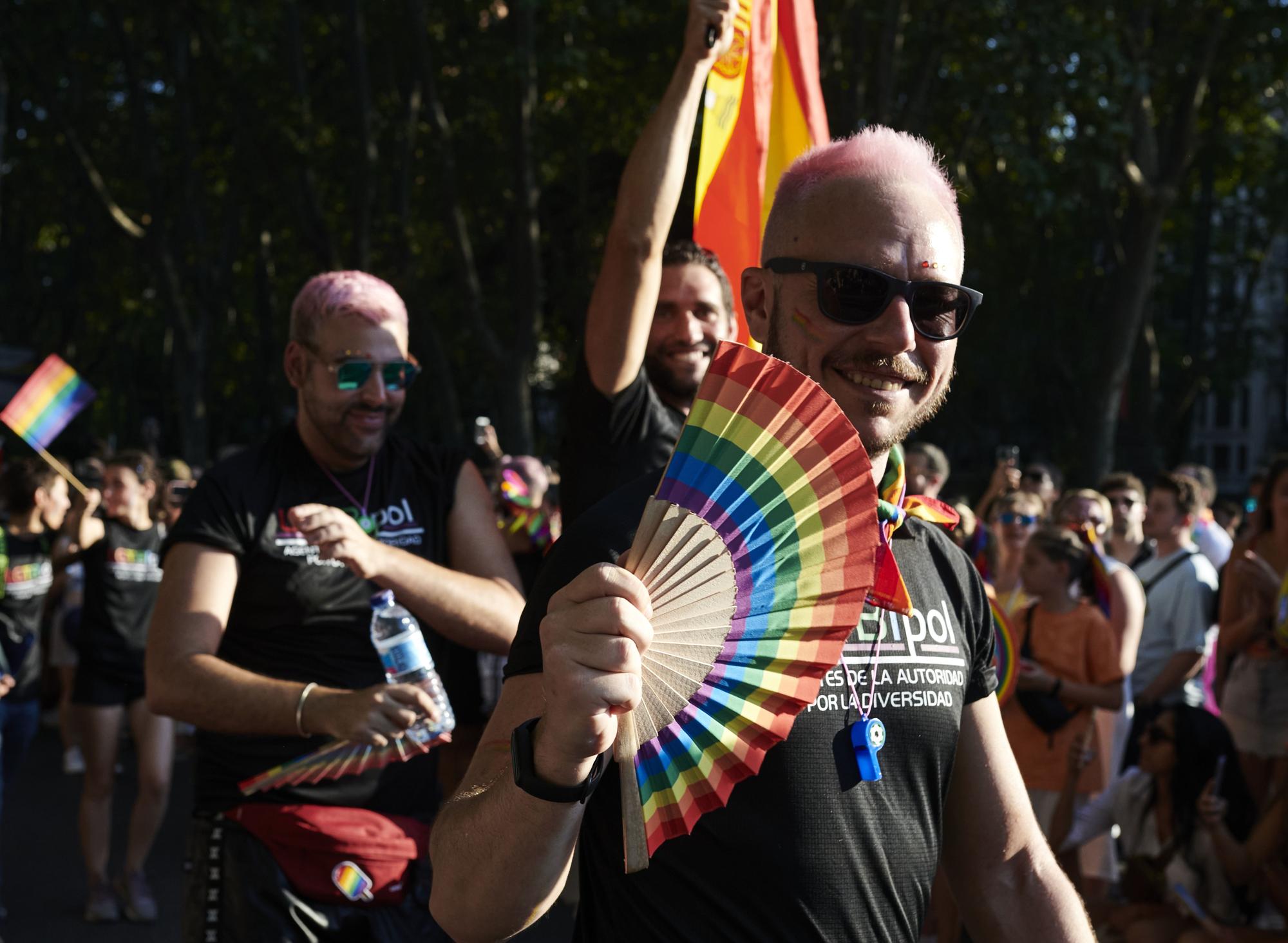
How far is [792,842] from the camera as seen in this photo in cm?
186

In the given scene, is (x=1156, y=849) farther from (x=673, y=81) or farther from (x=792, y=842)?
(x=792, y=842)

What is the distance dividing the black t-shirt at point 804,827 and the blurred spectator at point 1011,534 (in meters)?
5.82

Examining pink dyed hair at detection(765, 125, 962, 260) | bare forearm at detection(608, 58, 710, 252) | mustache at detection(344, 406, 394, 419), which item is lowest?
mustache at detection(344, 406, 394, 419)

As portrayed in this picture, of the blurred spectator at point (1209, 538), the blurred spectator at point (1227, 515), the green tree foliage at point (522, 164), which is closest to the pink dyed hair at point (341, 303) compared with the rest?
the blurred spectator at point (1209, 538)

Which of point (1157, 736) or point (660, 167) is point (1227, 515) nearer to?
point (1157, 736)

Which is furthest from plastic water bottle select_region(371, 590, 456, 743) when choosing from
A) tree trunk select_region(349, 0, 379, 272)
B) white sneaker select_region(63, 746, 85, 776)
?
tree trunk select_region(349, 0, 379, 272)

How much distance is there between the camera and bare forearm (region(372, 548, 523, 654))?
3066 millimetres

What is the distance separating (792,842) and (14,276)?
28.2 metres

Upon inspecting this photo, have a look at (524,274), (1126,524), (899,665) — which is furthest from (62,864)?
(524,274)

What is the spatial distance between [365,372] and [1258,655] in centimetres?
521

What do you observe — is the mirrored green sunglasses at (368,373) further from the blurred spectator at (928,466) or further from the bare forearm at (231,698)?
the blurred spectator at (928,466)

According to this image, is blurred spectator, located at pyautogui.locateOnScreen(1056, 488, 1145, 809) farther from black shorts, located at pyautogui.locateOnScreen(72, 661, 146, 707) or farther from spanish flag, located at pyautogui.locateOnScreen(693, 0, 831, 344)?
black shorts, located at pyautogui.locateOnScreen(72, 661, 146, 707)

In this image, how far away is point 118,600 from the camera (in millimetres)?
8172

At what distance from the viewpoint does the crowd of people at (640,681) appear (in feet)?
5.82
